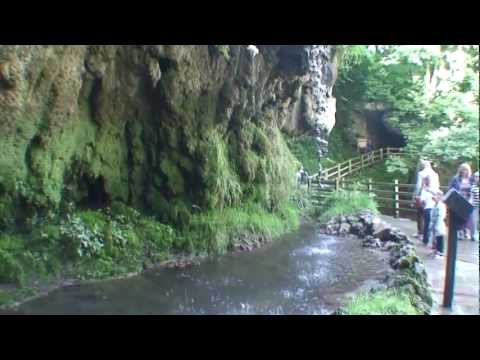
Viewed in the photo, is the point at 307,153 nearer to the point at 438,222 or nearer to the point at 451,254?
the point at 438,222

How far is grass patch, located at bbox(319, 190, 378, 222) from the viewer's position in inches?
502

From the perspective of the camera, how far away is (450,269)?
433 cm

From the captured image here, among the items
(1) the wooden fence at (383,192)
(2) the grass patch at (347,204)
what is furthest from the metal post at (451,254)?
(2) the grass patch at (347,204)

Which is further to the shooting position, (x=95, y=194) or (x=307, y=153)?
Answer: (x=307, y=153)

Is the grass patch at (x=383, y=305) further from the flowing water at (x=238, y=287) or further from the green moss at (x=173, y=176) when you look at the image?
the green moss at (x=173, y=176)

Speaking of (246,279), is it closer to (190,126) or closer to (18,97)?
(190,126)

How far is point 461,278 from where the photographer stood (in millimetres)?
5398

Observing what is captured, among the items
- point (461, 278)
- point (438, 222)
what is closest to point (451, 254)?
point (461, 278)

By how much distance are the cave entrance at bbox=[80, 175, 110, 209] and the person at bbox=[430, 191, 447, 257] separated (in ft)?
18.2

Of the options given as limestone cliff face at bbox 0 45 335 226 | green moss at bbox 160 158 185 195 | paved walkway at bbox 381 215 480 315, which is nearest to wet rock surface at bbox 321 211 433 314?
paved walkway at bbox 381 215 480 315

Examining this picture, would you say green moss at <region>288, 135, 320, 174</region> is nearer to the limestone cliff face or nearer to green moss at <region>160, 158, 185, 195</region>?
the limestone cliff face

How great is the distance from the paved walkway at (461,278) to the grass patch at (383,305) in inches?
10.9

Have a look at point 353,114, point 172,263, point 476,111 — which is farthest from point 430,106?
point 353,114

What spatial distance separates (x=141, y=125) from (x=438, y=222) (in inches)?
218
